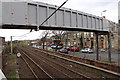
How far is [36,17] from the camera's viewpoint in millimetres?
10789

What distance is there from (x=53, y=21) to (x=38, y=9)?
2127 millimetres

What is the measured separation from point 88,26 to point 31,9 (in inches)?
358

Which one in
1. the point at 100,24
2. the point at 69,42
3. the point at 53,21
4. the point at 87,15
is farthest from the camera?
the point at 69,42

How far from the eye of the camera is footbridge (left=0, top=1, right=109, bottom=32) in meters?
9.17

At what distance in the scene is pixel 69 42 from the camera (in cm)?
5497

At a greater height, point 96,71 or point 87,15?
point 87,15

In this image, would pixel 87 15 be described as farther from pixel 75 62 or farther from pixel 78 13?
pixel 75 62

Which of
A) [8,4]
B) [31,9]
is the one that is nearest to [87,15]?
[31,9]

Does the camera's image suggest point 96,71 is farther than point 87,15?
No

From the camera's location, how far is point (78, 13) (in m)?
14.7

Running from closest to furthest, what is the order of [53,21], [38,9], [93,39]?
[38,9], [53,21], [93,39]

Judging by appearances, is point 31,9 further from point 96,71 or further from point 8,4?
point 96,71

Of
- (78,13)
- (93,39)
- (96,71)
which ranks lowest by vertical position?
(96,71)

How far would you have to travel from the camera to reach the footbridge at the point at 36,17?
9171mm
